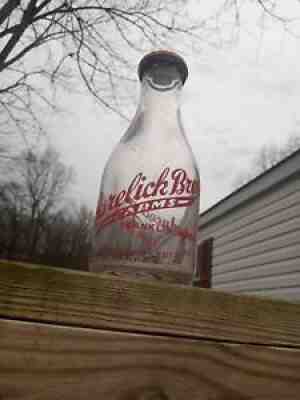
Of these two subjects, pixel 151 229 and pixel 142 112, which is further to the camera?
pixel 142 112

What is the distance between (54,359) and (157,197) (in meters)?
0.37

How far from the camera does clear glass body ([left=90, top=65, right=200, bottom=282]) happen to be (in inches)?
26.1

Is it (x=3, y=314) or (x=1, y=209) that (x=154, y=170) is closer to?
(x=3, y=314)

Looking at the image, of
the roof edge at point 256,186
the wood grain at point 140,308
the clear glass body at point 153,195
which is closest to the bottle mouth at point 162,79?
the clear glass body at point 153,195

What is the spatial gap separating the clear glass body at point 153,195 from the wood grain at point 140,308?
0.18 metres

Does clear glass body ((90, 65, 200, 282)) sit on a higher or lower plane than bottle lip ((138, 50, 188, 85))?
lower

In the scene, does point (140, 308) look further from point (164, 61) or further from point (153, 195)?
point (164, 61)

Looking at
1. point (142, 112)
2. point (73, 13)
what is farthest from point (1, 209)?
point (142, 112)

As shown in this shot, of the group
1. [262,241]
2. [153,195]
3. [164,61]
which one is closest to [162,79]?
[164,61]

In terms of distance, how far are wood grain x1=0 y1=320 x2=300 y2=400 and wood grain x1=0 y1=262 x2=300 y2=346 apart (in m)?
0.01

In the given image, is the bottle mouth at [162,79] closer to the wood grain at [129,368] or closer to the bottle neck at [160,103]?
the bottle neck at [160,103]

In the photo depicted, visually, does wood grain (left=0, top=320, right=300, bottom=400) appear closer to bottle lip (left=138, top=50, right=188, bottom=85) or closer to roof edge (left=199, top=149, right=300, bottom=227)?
bottle lip (left=138, top=50, right=188, bottom=85)

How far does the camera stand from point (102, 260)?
677 mm

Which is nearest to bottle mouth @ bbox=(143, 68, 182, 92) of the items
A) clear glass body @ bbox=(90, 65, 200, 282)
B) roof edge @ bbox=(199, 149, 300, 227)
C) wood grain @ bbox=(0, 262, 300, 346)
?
clear glass body @ bbox=(90, 65, 200, 282)
